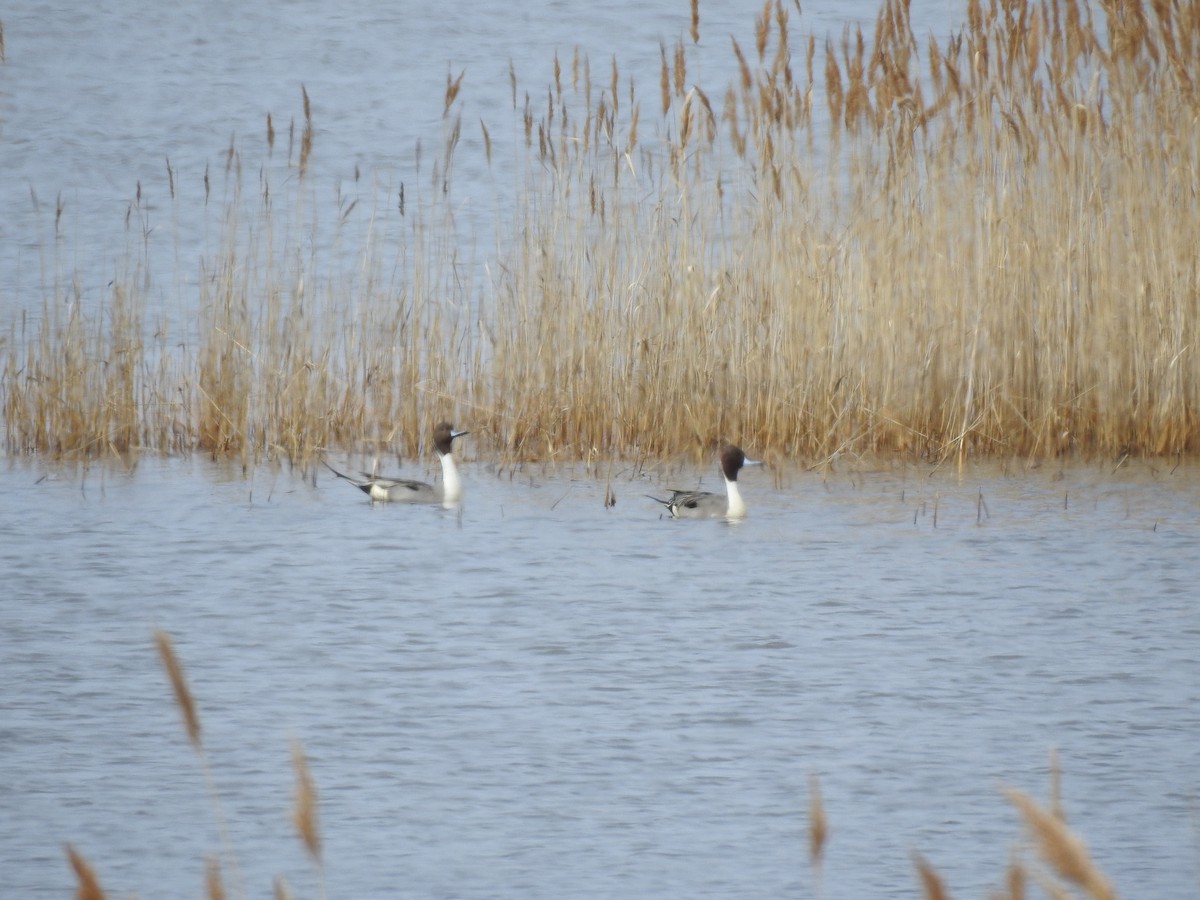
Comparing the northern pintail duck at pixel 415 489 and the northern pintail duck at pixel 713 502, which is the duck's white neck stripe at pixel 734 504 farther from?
the northern pintail duck at pixel 415 489

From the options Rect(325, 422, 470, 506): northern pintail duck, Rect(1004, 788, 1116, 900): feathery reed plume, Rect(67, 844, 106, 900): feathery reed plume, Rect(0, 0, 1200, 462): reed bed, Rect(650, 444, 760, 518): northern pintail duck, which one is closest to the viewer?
Rect(1004, 788, 1116, 900): feathery reed plume

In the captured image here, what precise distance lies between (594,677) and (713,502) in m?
2.54

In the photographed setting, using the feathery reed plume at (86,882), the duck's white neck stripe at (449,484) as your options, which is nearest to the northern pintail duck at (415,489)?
the duck's white neck stripe at (449,484)

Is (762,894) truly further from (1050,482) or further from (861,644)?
(1050,482)

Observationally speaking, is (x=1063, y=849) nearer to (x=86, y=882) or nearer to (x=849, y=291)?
(x=86, y=882)

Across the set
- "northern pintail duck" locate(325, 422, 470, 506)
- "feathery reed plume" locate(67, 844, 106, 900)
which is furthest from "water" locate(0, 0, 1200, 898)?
"feathery reed plume" locate(67, 844, 106, 900)

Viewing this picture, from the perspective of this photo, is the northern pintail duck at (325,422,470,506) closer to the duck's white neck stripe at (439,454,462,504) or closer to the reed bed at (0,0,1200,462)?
the duck's white neck stripe at (439,454,462,504)

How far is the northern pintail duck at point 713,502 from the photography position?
25.2 ft

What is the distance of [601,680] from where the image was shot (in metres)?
5.23

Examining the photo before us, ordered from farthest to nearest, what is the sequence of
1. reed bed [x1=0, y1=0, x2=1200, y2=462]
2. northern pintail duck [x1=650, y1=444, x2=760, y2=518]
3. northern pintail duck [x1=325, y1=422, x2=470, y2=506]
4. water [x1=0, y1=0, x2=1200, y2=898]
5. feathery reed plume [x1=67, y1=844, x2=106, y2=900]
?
reed bed [x1=0, y1=0, x2=1200, y2=462] → northern pintail duck [x1=325, y1=422, x2=470, y2=506] → northern pintail duck [x1=650, y1=444, x2=760, y2=518] → water [x1=0, y1=0, x2=1200, y2=898] → feathery reed plume [x1=67, y1=844, x2=106, y2=900]

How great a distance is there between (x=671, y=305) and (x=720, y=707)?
154 inches

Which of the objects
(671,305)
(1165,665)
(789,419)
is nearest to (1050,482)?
(789,419)

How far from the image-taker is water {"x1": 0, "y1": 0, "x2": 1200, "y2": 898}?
3852mm

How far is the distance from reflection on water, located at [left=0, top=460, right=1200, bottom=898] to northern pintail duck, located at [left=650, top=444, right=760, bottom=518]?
0.08m
